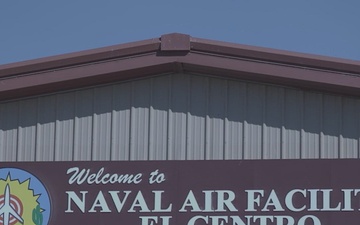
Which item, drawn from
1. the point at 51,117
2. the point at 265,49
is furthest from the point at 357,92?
the point at 51,117

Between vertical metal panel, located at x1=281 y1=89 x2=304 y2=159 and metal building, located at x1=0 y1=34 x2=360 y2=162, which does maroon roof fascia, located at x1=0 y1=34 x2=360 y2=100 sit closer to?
metal building, located at x1=0 y1=34 x2=360 y2=162

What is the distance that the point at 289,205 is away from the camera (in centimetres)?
1323

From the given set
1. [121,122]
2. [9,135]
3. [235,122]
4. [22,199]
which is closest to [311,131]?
[235,122]

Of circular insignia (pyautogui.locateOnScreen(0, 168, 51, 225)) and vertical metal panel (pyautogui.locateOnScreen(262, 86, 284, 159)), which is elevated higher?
vertical metal panel (pyautogui.locateOnScreen(262, 86, 284, 159))

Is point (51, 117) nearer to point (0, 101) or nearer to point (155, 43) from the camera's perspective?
point (0, 101)

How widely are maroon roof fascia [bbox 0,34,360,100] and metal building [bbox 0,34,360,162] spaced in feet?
0.05

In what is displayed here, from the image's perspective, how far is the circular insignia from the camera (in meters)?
13.6

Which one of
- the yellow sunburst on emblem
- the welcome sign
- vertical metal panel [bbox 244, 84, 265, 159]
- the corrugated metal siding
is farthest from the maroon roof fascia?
the yellow sunburst on emblem

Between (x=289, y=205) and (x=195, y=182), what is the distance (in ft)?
4.53

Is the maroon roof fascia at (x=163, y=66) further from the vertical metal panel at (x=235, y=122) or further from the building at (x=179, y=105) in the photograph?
the vertical metal panel at (x=235, y=122)

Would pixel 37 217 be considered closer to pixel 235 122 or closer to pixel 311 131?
pixel 235 122

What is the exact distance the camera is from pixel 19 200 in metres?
13.7

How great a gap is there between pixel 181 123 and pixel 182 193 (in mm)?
1052

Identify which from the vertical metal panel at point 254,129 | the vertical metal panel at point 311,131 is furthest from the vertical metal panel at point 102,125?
the vertical metal panel at point 311,131
